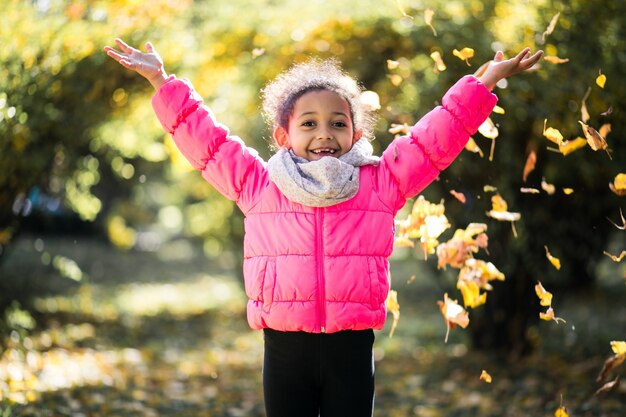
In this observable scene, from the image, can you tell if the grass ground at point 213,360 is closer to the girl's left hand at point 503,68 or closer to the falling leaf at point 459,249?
the falling leaf at point 459,249

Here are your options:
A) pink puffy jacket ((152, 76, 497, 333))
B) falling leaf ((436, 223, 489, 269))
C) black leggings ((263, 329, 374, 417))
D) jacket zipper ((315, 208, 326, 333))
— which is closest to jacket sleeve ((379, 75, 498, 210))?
pink puffy jacket ((152, 76, 497, 333))

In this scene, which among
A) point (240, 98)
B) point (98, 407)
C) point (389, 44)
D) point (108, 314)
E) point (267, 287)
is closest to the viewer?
point (267, 287)

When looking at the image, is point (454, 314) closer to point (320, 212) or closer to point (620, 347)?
point (620, 347)

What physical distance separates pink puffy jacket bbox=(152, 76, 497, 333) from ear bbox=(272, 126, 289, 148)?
14 cm

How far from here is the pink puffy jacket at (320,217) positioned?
2.45m

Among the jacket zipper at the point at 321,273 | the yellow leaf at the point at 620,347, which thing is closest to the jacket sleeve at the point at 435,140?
the jacket zipper at the point at 321,273

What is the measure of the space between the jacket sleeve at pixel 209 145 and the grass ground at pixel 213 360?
1637mm

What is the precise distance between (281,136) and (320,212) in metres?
0.40

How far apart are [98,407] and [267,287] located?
8.89ft

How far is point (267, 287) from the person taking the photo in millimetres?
2488

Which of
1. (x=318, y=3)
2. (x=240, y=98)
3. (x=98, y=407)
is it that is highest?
(x=318, y=3)

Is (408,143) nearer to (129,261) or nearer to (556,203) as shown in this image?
(556,203)

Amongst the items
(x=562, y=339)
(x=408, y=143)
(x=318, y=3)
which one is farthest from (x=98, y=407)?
(x=562, y=339)

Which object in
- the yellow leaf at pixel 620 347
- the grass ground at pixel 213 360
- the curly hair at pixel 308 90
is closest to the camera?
the curly hair at pixel 308 90
